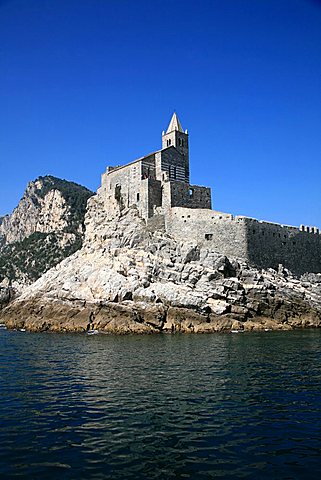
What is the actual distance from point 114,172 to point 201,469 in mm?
42169

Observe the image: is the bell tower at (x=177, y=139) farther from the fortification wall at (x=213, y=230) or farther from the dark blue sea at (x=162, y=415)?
the dark blue sea at (x=162, y=415)

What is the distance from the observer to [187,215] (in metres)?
42.6

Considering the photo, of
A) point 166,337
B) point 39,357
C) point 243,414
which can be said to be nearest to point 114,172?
point 166,337

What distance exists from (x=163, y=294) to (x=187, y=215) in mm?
9937

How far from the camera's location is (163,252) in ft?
135

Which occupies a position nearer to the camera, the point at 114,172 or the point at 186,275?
the point at 186,275

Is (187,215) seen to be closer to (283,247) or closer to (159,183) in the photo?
(159,183)

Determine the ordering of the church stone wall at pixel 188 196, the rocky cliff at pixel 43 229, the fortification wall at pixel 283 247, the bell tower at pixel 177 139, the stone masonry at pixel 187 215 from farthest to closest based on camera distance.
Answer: the rocky cliff at pixel 43 229 → the bell tower at pixel 177 139 → the church stone wall at pixel 188 196 → the fortification wall at pixel 283 247 → the stone masonry at pixel 187 215

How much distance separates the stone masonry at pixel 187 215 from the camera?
40938mm

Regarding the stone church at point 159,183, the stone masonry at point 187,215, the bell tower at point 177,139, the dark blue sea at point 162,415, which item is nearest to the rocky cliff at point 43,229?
the stone church at point 159,183

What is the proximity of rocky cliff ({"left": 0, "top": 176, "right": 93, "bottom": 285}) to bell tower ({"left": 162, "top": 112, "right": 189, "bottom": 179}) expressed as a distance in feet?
148

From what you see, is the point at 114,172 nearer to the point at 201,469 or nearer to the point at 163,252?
the point at 163,252

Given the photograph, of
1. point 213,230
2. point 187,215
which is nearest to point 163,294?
point 213,230

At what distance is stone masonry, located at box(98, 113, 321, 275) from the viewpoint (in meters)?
40.9
